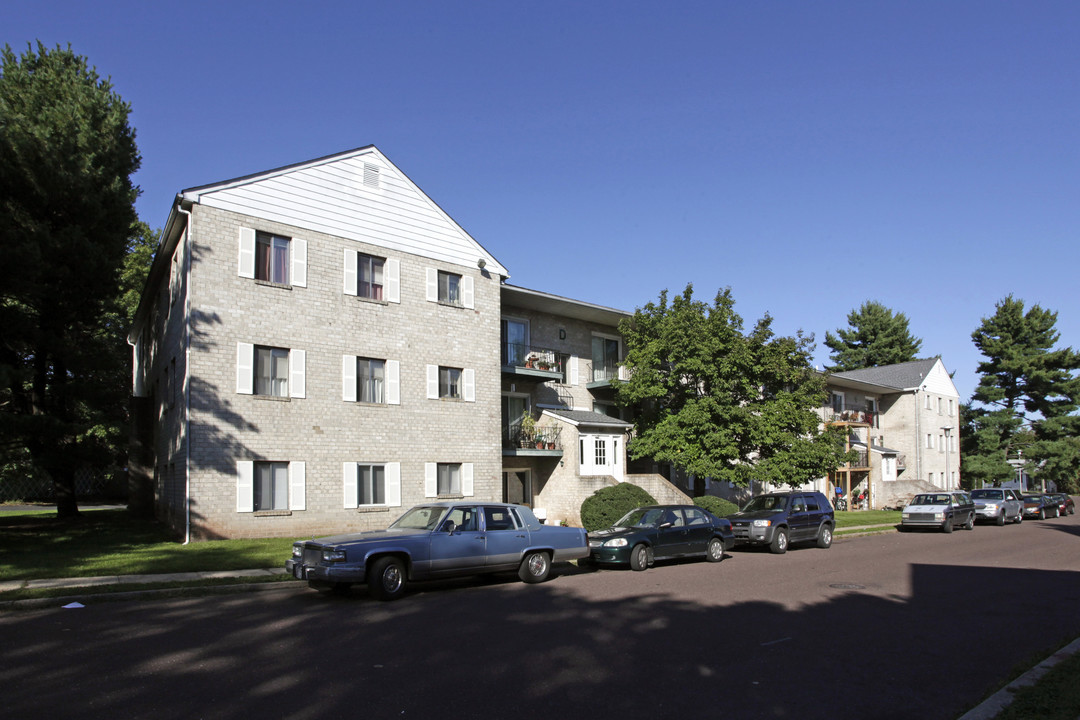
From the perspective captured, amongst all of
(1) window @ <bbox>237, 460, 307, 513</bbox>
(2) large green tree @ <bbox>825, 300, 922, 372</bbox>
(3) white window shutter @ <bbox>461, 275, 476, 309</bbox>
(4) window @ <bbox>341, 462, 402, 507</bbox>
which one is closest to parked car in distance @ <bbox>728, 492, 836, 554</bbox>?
(4) window @ <bbox>341, 462, 402, 507</bbox>

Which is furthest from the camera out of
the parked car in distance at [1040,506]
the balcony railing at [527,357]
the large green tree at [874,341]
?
the large green tree at [874,341]

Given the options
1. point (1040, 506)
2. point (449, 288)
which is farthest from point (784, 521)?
point (1040, 506)

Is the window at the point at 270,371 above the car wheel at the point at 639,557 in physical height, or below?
above

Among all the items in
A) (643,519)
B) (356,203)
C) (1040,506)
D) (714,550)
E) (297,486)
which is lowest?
(1040,506)

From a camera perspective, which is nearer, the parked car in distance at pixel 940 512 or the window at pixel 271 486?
the window at pixel 271 486

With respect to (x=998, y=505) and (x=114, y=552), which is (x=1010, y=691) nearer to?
(x=114, y=552)

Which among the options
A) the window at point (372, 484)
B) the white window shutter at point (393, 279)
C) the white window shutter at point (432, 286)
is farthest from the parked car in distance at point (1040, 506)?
the white window shutter at point (393, 279)

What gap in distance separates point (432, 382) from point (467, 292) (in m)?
3.56

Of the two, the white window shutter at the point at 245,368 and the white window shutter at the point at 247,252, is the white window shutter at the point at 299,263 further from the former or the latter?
the white window shutter at the point at 245,368

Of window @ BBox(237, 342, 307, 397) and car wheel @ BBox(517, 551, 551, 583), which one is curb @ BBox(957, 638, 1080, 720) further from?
window @ BBox(237, 342, 307, 397)

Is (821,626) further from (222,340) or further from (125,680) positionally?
(222,340)

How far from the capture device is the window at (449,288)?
84.5 ft

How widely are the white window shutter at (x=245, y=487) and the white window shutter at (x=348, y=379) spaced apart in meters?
3.62

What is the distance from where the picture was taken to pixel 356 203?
23.9m
